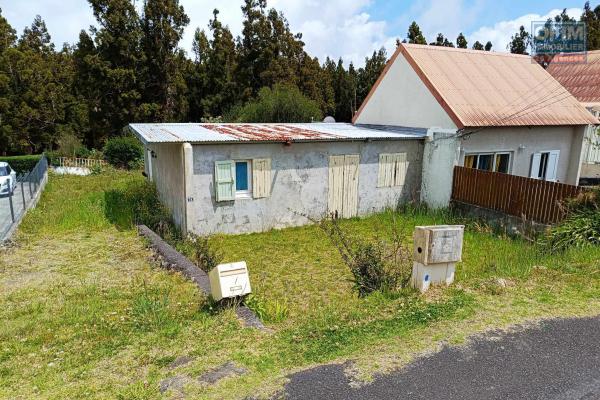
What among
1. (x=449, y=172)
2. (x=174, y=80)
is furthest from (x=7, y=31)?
(x=449, y=172)

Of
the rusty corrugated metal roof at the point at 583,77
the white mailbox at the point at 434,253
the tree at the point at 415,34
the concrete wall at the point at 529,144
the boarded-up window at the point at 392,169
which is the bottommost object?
the white mailbox at the point at 434,253

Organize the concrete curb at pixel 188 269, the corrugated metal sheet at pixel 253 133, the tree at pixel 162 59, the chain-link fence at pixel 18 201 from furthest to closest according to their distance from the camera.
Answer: the tree at pixel 162 59 → the chain-link fence at pixel 18 201 → the corrugated metal sheet at pixel 253 133 → the concrete curb at pixel 188 269

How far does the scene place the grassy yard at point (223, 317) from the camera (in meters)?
4.15

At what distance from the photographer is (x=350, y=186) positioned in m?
12.8

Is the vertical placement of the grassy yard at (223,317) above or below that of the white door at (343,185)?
below

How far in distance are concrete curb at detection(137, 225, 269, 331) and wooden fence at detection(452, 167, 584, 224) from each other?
7.98 m

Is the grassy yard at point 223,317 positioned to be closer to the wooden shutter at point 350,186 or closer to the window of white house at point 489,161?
the wooden shutter at point 350,186

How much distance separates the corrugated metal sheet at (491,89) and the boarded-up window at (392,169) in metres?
2.04

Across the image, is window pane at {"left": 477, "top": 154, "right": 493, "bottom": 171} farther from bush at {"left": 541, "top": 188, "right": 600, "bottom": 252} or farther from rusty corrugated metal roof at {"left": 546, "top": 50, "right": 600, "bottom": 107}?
rusty corrugated metal roof at {"left": 546, "top": 50, "right": 600, "bottom": 107}

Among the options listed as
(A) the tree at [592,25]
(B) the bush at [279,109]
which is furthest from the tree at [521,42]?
(B) the bush at [279,109]

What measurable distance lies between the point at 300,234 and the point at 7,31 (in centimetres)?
2838

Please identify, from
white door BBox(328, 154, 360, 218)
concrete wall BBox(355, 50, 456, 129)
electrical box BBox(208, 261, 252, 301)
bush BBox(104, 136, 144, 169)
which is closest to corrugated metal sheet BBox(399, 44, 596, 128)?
concrete wall BBox(355, 50, 456, 129)

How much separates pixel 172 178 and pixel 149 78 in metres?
20.3

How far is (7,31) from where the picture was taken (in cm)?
2817
